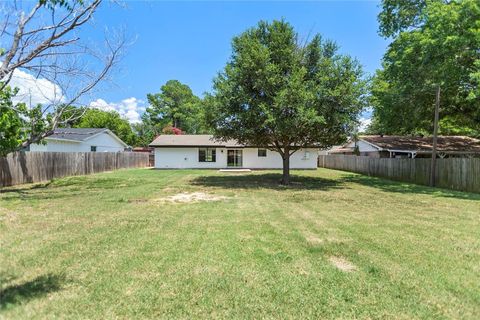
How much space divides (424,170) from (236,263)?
16.3m

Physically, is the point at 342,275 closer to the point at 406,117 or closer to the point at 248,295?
the point at 248,295

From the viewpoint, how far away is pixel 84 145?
27.4 m

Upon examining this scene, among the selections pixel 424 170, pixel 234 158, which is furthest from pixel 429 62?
pixel 234 158

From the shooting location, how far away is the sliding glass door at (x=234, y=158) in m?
31.2

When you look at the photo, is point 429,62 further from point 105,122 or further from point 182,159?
point 105,122

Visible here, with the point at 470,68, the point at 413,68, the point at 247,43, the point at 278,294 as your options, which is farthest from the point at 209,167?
the point at 278,294

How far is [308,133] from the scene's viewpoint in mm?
16562

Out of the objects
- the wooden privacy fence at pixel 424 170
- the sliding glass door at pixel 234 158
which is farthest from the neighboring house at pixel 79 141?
the wooden privacy fence at pixel 424 170

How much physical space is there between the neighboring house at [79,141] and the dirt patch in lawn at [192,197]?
11.3 metres

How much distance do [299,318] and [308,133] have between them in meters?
14.0

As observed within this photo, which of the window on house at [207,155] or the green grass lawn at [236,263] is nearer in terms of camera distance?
the green grass lawn at [236,263]

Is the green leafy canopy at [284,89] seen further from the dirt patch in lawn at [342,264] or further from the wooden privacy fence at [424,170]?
the dirt patch in lawn at [342,264]

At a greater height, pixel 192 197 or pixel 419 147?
pixel 419 147

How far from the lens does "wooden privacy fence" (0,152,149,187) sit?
48.3 ft
